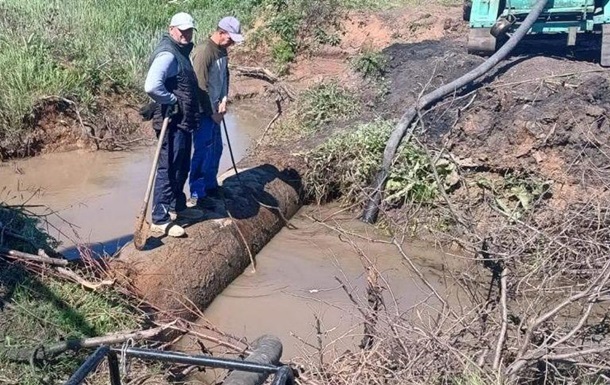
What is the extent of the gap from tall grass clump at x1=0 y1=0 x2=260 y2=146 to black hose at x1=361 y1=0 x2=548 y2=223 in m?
4.28

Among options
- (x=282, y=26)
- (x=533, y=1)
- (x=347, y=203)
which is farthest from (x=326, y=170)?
(x=282, y=26)

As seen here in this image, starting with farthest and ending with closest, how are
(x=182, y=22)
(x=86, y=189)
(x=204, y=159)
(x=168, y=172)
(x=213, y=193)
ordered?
(x=86, y=189)
(x=213, y=193)
(x=204, y=159)
(x=168, y=172)
(x=182, y=22)

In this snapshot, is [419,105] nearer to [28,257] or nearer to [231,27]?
[231,27]

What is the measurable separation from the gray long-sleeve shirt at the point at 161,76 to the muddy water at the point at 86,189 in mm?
1833

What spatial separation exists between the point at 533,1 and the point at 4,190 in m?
7.11

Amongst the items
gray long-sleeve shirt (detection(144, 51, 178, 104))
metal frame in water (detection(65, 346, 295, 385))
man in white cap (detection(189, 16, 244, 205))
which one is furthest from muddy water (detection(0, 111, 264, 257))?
metal frame in water (detection(65, 346, 295, 385))

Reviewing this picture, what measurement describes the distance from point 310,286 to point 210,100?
1.78 meters

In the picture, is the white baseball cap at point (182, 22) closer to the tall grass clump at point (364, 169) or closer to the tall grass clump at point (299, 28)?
the tall grass clump at point (364, 169)

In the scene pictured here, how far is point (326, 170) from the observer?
792cm

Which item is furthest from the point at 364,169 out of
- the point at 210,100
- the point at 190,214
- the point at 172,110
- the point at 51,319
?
the point at 51,319

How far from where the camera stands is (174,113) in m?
5.65

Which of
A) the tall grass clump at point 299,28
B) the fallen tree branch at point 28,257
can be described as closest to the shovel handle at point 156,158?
the fallen tree branch at point 28,257

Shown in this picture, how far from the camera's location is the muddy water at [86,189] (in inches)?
287

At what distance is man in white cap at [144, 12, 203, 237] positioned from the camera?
5.56 m
